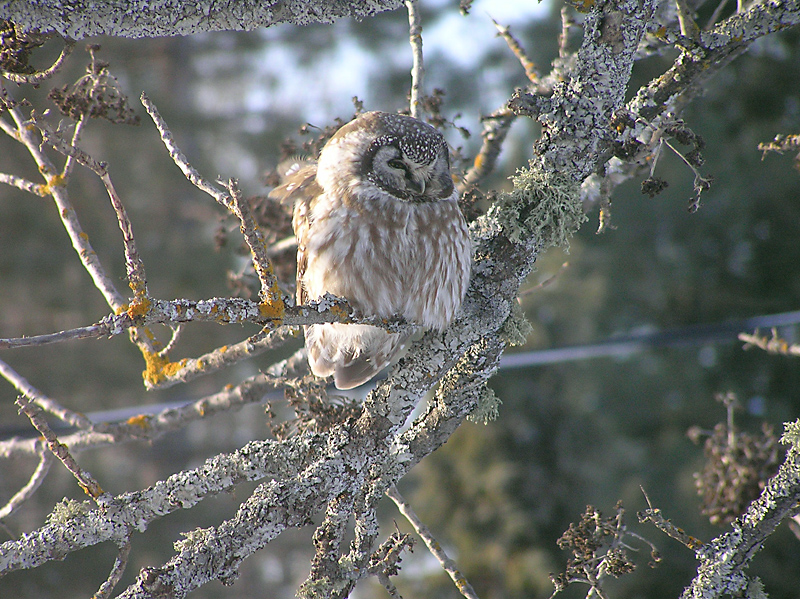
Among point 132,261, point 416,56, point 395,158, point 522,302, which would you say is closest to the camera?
point 132,261

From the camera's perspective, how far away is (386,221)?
6.09 ft

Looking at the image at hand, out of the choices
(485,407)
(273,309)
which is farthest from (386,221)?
(273,309)

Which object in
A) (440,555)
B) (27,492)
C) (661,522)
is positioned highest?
(27,492)

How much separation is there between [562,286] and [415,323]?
527 cm

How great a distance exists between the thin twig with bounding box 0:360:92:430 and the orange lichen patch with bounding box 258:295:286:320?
97cm

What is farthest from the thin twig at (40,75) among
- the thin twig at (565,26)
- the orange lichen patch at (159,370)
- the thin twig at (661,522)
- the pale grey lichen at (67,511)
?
the thin twig at (661,522)

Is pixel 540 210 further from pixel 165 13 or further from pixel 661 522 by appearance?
pixel 165 13

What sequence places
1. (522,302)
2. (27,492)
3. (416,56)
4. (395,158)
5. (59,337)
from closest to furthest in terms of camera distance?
(59,337) < (27,492) < (395,158) < (416,56) < (522,302)

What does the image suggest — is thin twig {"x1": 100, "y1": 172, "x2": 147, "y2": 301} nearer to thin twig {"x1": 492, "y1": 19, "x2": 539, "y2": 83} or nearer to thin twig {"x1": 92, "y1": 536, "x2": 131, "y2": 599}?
thin twig {"x1": 92, "y1": 536, "x2": 131, "y2": 599}

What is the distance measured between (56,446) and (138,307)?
434 mm

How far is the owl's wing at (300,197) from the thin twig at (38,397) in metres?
0.84

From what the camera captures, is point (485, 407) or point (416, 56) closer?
point (485, 407)

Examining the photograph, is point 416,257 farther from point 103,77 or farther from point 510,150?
point 510,150

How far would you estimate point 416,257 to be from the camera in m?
1.86
